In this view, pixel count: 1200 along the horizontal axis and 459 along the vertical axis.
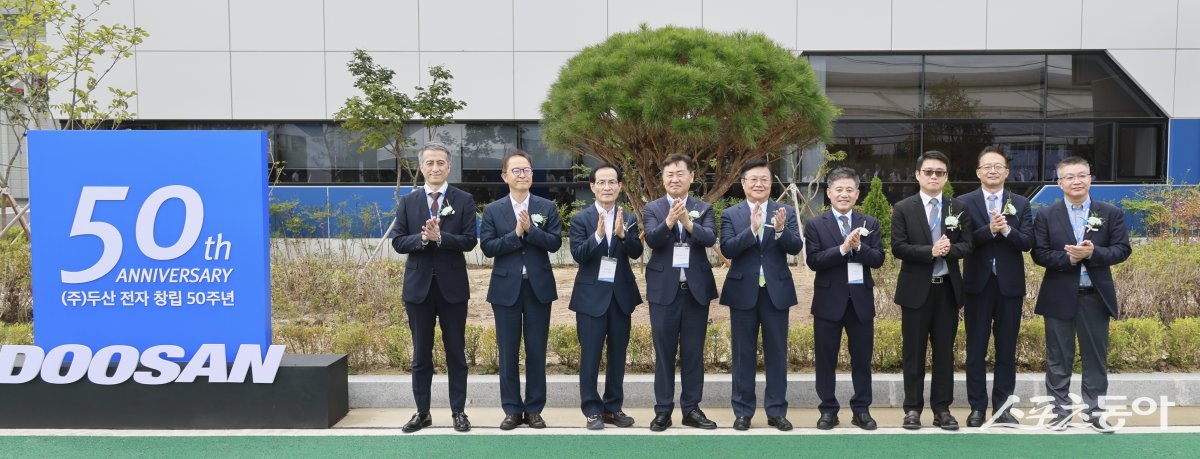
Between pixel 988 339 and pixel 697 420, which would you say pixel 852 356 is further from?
Result: pixel 697 420

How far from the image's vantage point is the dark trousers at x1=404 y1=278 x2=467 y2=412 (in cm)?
464

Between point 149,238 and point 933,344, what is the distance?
5014mm

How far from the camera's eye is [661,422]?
460 cm

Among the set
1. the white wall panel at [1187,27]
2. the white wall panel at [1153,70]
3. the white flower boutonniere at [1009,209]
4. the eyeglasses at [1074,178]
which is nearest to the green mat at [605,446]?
the white flower boutonniere at [1009,209]

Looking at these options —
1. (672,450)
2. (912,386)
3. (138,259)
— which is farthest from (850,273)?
(138,259)

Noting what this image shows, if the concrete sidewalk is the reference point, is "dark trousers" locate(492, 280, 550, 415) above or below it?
above

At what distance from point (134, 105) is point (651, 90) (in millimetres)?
12561

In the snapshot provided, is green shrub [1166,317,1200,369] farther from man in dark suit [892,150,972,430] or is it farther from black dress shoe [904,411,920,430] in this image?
black dress shoe [904,411,920,430]

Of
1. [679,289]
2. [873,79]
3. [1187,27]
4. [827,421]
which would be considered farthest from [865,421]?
[1187,27]

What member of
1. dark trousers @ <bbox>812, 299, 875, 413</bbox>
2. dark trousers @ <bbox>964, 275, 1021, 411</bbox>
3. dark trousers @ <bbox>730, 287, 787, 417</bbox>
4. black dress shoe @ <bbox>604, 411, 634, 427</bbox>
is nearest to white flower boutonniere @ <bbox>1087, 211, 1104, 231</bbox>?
dark trousers @ <bbox>964, 275, 1021, 411</bbox>

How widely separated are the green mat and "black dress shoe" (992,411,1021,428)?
0.20m

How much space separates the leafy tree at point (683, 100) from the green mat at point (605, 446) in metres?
2.72

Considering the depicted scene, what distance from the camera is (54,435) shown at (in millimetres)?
4535

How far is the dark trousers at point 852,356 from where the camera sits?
4.61m
